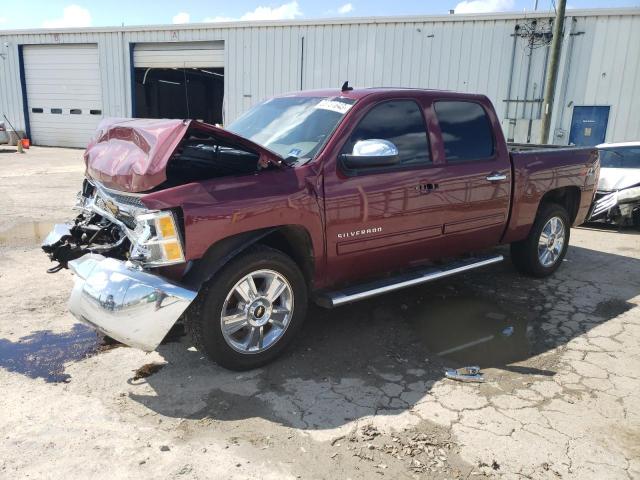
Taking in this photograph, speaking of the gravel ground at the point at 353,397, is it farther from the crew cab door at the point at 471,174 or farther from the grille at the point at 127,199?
the grille at the point at 127,199

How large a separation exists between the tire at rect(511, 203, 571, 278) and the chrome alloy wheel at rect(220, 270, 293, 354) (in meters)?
3.12

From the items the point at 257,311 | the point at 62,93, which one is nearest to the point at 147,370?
the point at 257,311

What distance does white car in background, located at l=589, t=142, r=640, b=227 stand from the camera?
8.13m

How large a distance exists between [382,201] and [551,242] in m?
2.84

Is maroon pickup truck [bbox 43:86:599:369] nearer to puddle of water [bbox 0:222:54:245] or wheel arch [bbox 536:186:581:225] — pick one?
wheel arch [bbox 536:186:581:225]

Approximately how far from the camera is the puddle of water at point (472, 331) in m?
3.85

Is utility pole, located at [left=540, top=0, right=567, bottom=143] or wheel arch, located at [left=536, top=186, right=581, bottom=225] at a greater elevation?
utility pole, located at [left=540, top=0, right=567, bottom=143]

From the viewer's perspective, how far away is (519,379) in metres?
3.50

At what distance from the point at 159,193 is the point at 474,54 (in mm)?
14743

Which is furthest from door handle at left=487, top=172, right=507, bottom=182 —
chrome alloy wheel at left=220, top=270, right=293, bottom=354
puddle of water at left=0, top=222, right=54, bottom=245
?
puddle of water at left=0, top=222, right=54, bottom=245

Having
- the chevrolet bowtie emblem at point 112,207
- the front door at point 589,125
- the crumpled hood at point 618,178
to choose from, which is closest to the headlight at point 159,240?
the chevrolet bowtie emblem at point 112,207

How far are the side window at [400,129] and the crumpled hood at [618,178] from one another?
5.92m

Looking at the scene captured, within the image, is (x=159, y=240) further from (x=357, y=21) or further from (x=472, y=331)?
(x=357, y=21)

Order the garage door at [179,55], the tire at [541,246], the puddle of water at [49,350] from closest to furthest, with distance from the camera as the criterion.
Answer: the puddle of water at [49,350]
the tire at [541,246]
the garage door at [179,55]
